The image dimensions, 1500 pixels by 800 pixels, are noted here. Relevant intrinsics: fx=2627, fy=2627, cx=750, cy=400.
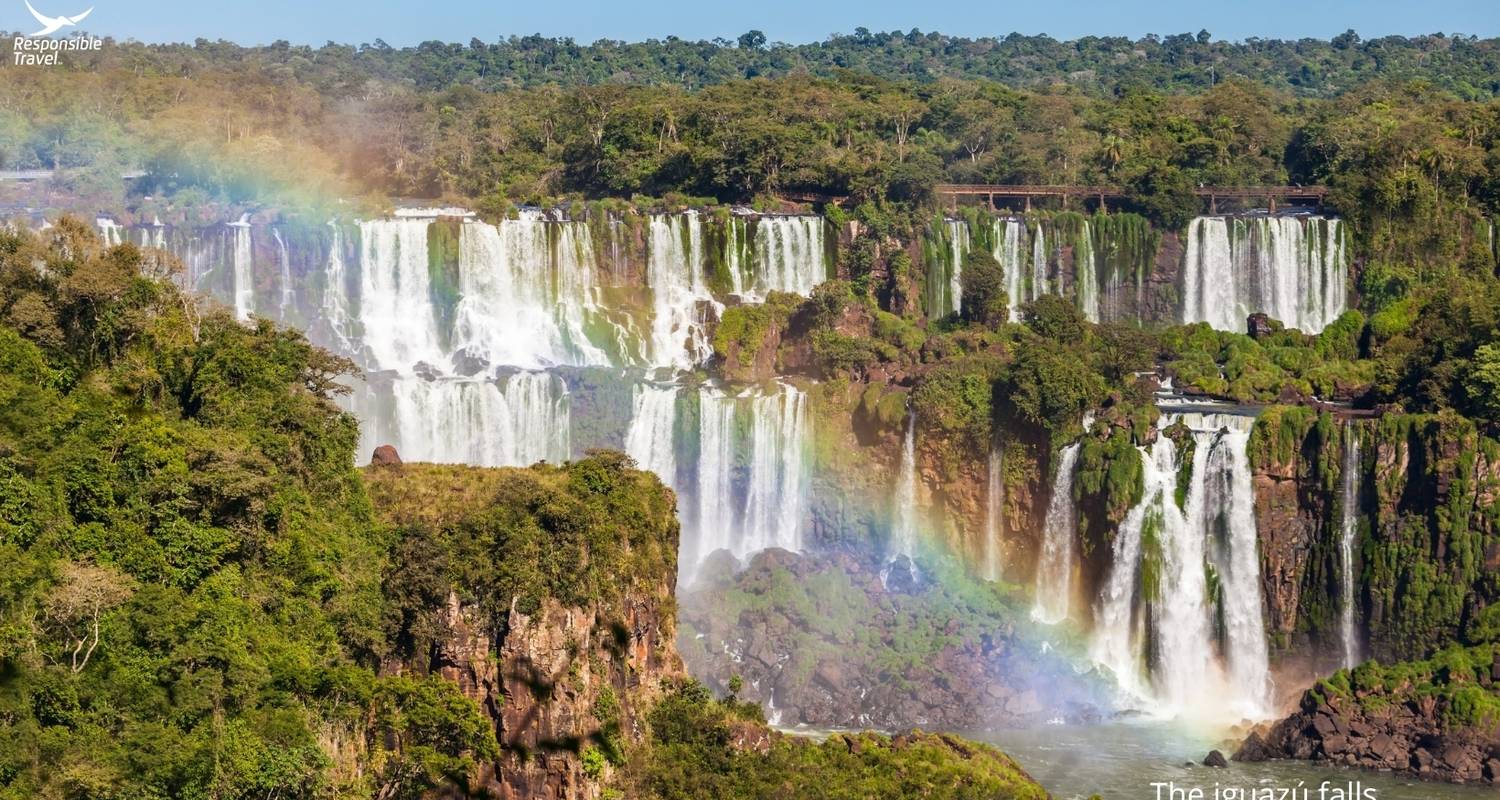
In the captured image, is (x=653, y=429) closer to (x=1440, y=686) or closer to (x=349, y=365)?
(x=349, y=365)

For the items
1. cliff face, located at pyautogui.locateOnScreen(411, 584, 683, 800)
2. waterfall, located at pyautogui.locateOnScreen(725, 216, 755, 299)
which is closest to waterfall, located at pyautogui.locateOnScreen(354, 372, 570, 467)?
waterfall, located at pyautogui.locateOnScreen(725, 216, 755, 299)

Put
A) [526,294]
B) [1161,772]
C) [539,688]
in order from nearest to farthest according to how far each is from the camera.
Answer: [539,688]
[1161,772]
[526,294]

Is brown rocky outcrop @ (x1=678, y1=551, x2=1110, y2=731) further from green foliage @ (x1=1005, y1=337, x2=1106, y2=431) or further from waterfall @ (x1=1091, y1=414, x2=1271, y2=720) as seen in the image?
green foliage @ (x1=1005, y1=337, x2=1106, y2=431)

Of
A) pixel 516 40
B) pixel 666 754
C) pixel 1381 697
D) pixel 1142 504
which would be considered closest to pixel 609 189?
pixel 1142 504

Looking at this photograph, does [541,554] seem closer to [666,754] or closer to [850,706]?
[666,754]

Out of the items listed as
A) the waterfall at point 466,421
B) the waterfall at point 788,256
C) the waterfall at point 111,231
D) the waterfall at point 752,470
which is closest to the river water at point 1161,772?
the waterfall at point 752,470

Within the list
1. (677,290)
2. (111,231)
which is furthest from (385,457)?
(111,231)
